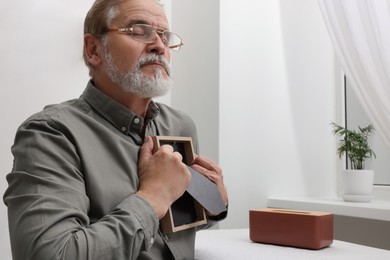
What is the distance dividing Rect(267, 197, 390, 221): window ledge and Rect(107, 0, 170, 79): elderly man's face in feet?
3.41

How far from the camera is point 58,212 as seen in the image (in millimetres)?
867

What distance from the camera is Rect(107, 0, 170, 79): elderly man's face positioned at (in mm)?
1177

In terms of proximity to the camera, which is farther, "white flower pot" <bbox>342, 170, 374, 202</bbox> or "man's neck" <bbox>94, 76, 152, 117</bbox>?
"white flower pot" <bbox>342, 170, 374, 202</bbox>

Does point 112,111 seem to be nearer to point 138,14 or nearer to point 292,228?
point 138,14

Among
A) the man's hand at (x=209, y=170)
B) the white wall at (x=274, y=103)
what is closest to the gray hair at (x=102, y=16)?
the man's hand at (x=209, y=170)

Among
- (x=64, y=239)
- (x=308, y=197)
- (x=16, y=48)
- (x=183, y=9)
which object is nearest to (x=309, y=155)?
(x=308, y=197)

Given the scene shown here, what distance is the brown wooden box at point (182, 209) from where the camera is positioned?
1.07m

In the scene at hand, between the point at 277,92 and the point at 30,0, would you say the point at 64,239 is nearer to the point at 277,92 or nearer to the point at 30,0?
the point at 30,0

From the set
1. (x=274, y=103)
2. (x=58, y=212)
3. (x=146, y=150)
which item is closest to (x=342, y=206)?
(x=274, y=103)

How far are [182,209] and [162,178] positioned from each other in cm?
16

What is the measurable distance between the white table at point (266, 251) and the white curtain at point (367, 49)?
708 mm

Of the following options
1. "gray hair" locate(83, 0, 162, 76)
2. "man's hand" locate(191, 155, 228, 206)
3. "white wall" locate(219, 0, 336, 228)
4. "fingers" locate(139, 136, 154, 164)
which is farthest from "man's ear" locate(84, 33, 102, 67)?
"white wall" locate(219, 0, 336, 228)

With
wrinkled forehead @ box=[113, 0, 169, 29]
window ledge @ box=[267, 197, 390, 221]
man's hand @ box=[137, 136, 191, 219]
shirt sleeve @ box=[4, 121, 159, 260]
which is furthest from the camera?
window ledge @ box=[267, 197, 390, 221]

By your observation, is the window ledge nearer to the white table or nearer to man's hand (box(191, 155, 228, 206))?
the white table
